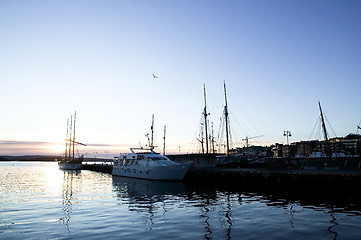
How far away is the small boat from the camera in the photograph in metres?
42.4

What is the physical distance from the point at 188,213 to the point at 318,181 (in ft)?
63.7

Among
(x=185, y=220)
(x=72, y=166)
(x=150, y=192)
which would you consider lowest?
(x=72, y=166)

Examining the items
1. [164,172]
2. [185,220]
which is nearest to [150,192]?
[164,172]

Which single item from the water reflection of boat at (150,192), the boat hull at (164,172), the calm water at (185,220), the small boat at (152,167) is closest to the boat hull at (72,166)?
the small boat at (152,167)

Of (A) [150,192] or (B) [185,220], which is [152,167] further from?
(B) [185,220]

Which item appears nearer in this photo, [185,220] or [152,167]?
[185,220]

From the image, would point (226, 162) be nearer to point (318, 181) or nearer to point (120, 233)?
point (318, 181)

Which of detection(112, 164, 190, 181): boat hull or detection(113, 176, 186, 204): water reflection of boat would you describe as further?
detection(112, 164, 190, 181): boat hull

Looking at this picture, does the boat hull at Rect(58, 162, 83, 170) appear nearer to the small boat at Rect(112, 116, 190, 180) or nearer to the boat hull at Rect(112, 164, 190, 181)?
the small boat at Rect(112, 116, 190, 180)

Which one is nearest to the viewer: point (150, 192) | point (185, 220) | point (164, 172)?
point (185, 220)

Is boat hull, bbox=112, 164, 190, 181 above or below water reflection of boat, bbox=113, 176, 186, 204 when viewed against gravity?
above

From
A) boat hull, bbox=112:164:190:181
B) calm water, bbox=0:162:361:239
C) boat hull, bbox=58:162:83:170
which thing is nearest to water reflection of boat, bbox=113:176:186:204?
boat hull, bbox=112:164:190:181

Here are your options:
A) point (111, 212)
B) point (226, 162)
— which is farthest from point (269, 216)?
point (226, 162)

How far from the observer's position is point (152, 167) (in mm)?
44531
